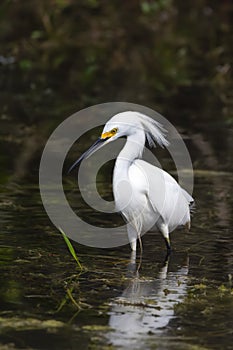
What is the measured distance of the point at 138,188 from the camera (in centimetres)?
651

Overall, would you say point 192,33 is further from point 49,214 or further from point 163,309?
point 163,309

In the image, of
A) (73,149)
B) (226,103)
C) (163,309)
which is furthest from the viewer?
(226,103)

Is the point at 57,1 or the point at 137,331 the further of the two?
the point at 57,1

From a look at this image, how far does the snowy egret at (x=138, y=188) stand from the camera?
6.53m

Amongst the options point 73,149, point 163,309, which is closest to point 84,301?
point 163,309

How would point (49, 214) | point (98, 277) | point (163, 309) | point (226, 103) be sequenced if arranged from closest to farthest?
1. point (163, 309)
2. point (98, 277)
3. point (49, 214)
4. point (226, 103)

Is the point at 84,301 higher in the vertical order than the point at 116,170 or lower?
lower

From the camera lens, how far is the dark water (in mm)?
4836

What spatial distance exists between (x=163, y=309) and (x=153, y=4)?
14.7 metres

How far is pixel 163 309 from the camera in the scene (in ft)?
17.5

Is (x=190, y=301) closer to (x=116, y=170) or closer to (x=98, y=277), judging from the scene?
(x=98, y=277)

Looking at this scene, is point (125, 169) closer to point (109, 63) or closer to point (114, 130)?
point (114, 130)

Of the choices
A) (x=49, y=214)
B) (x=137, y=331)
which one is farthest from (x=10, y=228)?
(x=137, y=331)

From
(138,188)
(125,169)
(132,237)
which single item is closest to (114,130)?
(125,169)
